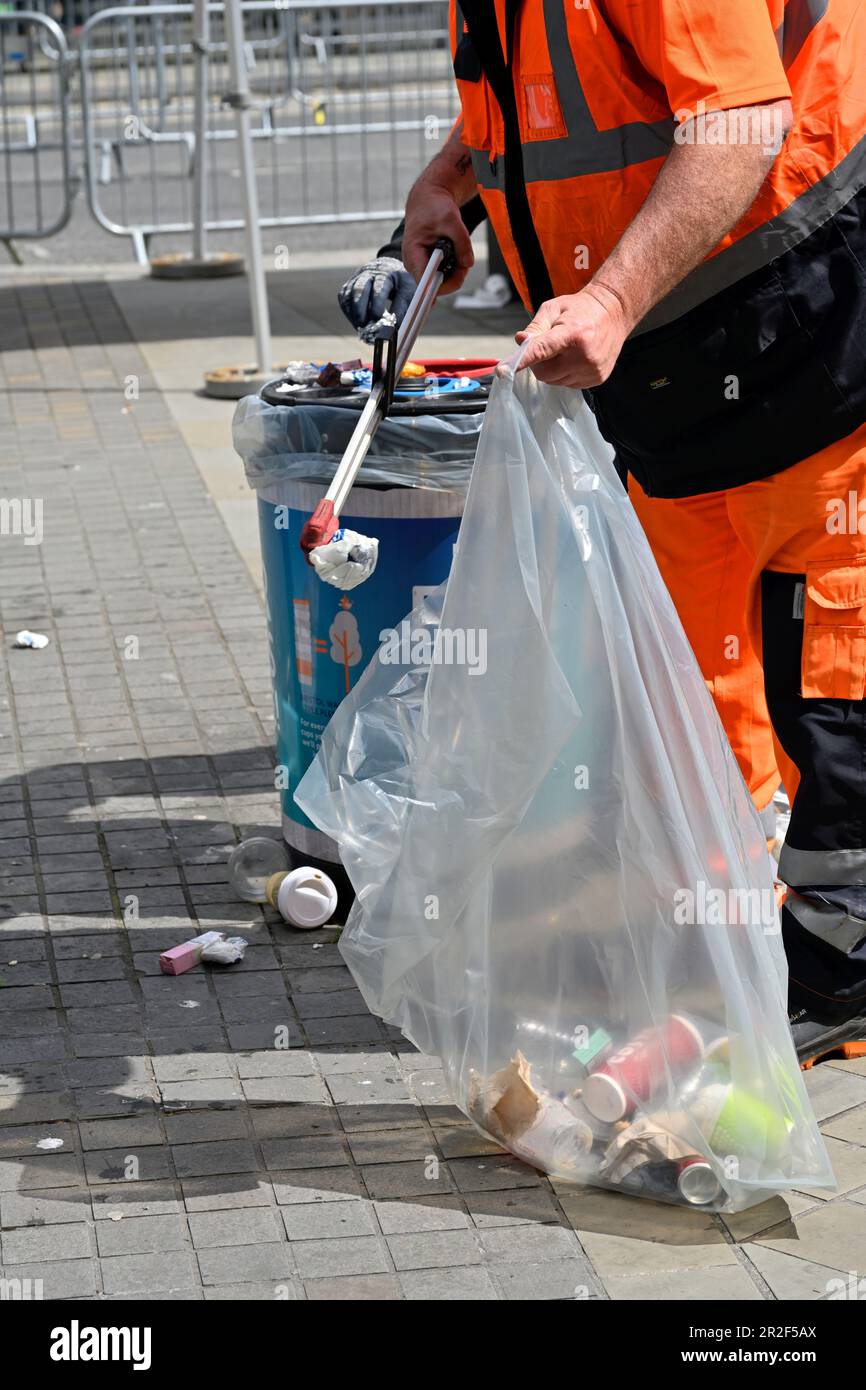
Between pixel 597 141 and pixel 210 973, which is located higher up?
pixel 597 141

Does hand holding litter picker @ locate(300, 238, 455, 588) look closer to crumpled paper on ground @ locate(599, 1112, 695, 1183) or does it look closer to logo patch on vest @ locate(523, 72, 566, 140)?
logo patch on vest @ locate(523, 72, 566, 140)

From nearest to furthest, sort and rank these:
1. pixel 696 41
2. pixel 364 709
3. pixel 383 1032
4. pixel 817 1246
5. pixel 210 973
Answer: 1. pixel 696 41
2. pixel 817 1246
3. pixel 364 709
4. pixel 383 1032
5. pixel 210 973

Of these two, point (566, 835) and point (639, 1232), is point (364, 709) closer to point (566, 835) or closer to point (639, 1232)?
point (566, 835)

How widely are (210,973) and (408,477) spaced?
1017 mm

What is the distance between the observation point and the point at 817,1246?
2.63 m

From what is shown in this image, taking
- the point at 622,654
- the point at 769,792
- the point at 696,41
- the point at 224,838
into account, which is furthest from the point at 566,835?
the point at 224,838

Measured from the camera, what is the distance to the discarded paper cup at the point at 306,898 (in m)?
3.63

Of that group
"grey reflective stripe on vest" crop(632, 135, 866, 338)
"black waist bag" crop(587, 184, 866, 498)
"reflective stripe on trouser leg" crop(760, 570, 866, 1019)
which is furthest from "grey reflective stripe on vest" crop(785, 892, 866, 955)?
"grey reflective stripe on vest" crop(632, 135, 866, 338)

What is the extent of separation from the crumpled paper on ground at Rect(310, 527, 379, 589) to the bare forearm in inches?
20.4

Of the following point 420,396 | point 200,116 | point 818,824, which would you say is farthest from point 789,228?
point 200,116

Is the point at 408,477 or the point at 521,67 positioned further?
the point at 408,477

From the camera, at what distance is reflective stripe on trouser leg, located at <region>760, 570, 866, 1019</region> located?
2.87 meters

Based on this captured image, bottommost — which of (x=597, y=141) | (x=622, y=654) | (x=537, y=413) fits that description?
(x=622, y=654)

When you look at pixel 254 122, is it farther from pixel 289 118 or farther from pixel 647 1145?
pixel 647 1145
